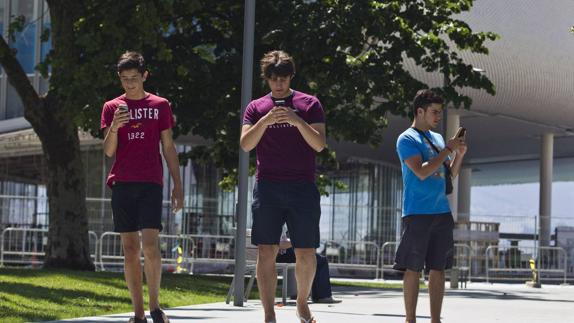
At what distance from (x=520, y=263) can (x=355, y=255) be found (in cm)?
427

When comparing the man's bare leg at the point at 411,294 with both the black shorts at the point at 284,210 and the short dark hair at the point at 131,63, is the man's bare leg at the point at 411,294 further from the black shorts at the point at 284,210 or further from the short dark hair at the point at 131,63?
the short dark hair at the point at 131,63

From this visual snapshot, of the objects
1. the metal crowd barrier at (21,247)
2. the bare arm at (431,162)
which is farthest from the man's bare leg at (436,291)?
the metal crowd barrier at (21,247)

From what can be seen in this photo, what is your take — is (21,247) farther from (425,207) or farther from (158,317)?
(425,207)

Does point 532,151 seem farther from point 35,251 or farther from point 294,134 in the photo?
point 294,134

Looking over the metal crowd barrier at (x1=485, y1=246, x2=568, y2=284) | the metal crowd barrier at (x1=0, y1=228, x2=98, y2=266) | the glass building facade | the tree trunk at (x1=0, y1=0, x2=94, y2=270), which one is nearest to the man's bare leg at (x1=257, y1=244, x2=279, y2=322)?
the tree trunk at (x1=0, y1=0, x2=94, y2=270)

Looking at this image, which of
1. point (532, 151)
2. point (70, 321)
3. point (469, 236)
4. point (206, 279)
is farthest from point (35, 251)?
point (532, 151)

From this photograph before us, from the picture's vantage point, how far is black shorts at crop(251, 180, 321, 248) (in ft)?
28.4

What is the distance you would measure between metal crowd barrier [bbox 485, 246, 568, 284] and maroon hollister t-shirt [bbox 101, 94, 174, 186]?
908 inches

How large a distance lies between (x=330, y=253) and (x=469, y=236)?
12.8 feet

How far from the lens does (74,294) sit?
13.8 m

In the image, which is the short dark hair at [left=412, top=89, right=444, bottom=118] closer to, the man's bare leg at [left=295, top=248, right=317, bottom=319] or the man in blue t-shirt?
the man in blue t-shirt

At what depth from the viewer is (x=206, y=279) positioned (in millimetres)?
21281

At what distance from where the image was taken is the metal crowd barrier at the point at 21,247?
2688 cm

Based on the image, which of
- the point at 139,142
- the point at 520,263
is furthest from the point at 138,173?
the point at 520,263
